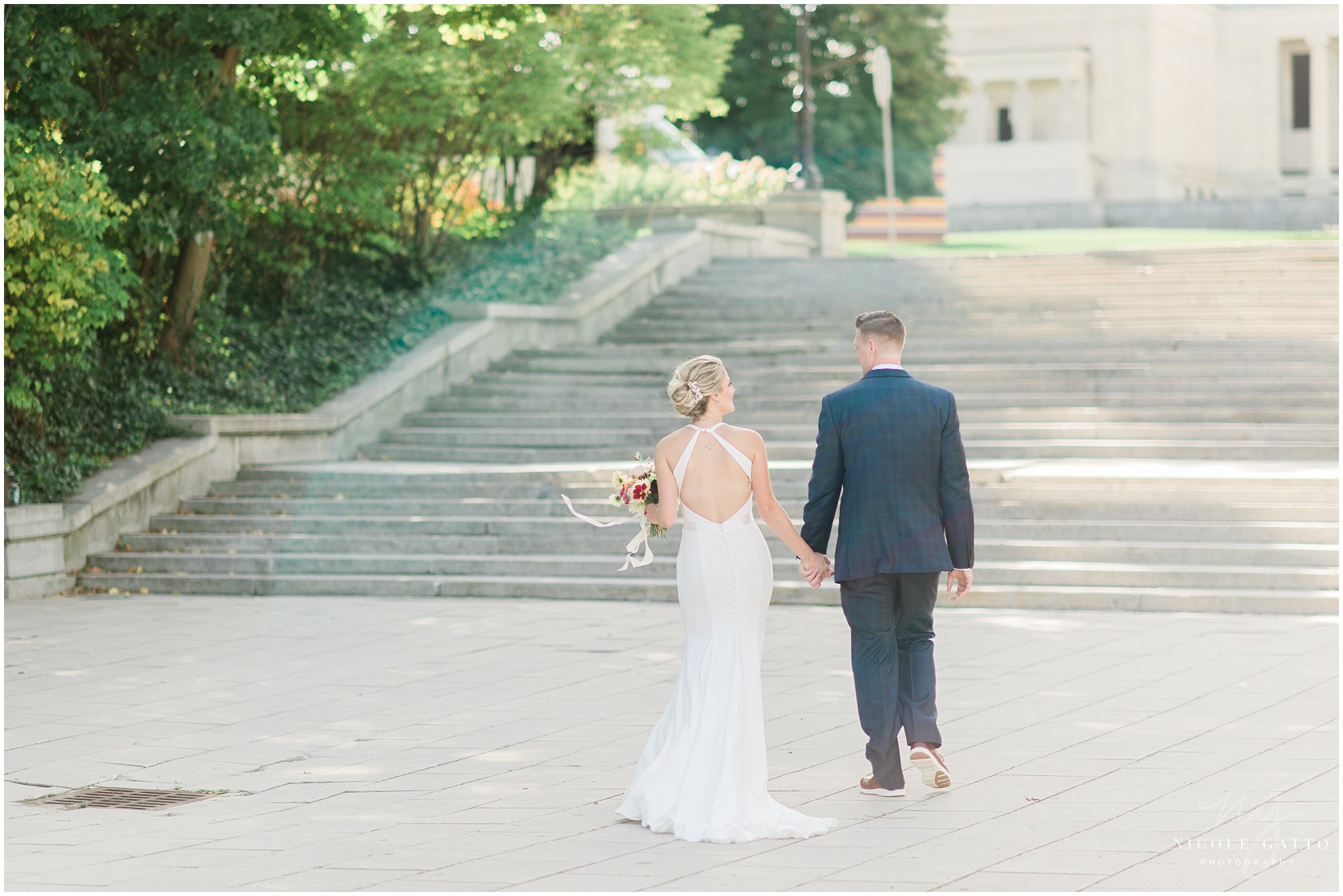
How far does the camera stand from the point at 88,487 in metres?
14.0

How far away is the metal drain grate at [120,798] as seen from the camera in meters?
6.56

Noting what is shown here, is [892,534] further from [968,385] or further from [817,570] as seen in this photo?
[968,385]

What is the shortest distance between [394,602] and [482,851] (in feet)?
22.8

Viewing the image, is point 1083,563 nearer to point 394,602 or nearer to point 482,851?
point 394,602

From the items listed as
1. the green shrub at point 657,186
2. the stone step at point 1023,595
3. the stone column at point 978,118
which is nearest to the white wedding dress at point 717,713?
the stone step at point 1023,595

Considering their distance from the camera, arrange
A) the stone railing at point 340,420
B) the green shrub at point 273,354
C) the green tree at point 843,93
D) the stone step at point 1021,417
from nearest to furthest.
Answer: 1. the stone railing at point 340,420
2. the green shrub at point 273,354
3. the stone step at point 1021,417
4. the green tree at point 843,93

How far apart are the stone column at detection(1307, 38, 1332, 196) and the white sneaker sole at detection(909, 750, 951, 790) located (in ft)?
172

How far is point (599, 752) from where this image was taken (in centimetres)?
735

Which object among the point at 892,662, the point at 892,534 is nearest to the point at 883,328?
the point at 892,534

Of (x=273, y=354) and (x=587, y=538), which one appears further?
(x=273, y=354)

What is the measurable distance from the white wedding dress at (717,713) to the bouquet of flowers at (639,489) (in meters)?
0.14

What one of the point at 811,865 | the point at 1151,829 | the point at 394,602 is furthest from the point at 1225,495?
the point at 811,865

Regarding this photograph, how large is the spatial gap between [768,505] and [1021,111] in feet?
159

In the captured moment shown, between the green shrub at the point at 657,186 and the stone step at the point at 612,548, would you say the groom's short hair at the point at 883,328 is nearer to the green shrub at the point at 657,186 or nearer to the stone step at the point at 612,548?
the stone step at the point at 612,548
